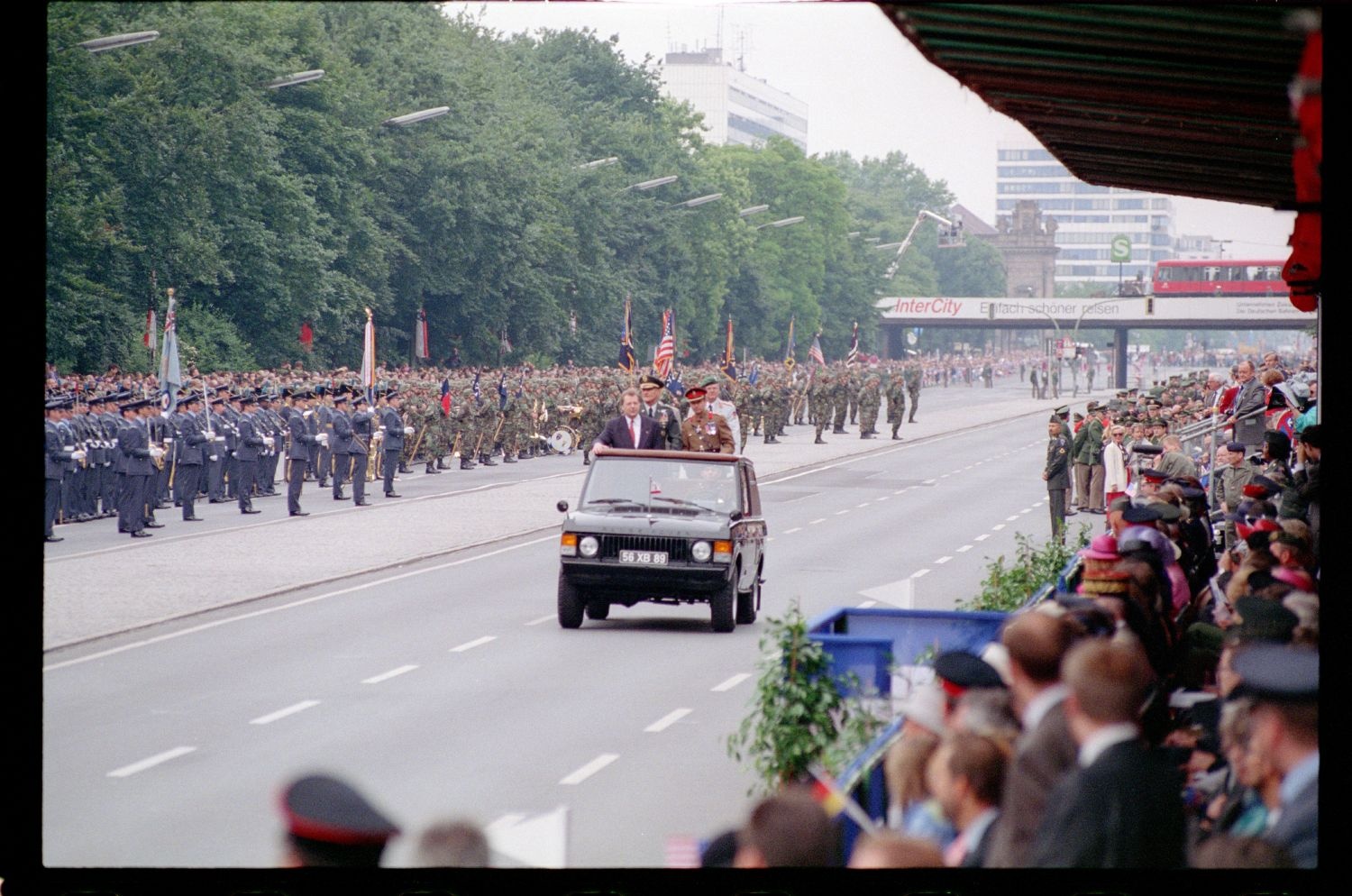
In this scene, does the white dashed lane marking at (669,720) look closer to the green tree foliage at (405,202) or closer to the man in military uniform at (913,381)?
the green tree foliage at (405,202)

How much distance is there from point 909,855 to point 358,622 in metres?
15.1

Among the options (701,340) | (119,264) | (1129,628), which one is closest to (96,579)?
(119,264)

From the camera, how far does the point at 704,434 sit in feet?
67.5

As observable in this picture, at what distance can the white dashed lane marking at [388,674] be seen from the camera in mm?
16312

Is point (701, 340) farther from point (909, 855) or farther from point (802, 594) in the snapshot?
point (909, 855)

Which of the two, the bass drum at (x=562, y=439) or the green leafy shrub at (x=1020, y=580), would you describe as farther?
the bass drum at (x=562, y=439)

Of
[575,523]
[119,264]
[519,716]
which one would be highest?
[119,264]

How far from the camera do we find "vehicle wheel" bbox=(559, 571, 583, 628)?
19.1 m

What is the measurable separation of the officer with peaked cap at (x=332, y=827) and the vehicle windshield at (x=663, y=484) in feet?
45.0

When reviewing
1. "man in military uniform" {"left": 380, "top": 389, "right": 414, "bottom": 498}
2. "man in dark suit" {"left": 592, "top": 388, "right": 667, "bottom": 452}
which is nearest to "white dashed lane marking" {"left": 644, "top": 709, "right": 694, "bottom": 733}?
"man in dark suit" {"left": 592, "top": 388, "right": 667, "bottom": 452}

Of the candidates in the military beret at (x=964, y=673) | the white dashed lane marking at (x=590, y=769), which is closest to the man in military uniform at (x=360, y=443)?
the white dashed lane marking at (x=590, y=769)

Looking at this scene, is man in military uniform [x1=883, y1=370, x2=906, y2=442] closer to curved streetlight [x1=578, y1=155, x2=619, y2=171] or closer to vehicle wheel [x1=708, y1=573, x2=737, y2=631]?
curved streetlight [x1=578, y1=155, x2=619, y2=171]

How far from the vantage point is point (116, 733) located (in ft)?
44.3

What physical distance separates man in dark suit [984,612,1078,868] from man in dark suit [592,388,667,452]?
12696 millimetres
